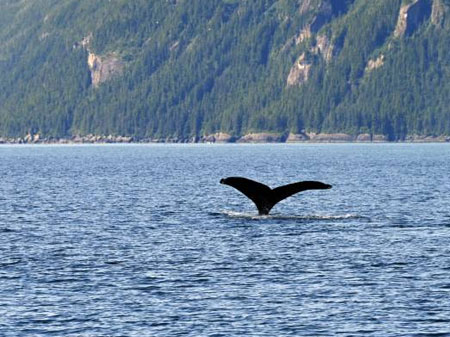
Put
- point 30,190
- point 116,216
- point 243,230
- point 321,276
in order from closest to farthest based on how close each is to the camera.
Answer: point 321,276, point 243,230, point 116,216, point 30,190

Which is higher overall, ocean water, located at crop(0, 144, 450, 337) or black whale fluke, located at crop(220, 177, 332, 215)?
black whale fluke, located at crop(220, 177, 332, 215)

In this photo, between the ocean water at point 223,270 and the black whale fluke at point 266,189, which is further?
the black whale fluke at point 266,189

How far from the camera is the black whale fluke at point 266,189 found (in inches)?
2598

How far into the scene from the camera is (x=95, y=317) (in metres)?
43.3

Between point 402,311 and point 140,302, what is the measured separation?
9691mm

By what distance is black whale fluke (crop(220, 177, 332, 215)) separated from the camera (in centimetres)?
6600

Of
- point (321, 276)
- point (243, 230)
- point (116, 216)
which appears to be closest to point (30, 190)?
point (116, 216)

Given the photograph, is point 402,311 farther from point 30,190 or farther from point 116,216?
point 30,190

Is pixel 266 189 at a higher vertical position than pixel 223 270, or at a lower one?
higher

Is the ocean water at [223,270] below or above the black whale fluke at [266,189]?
below

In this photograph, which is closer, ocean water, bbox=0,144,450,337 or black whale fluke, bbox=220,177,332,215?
ocean water, bbox=0,144,450,337

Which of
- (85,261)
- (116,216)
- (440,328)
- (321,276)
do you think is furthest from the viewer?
(116,216)

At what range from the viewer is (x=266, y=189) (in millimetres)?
70438

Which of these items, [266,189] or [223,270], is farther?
[266,189]
